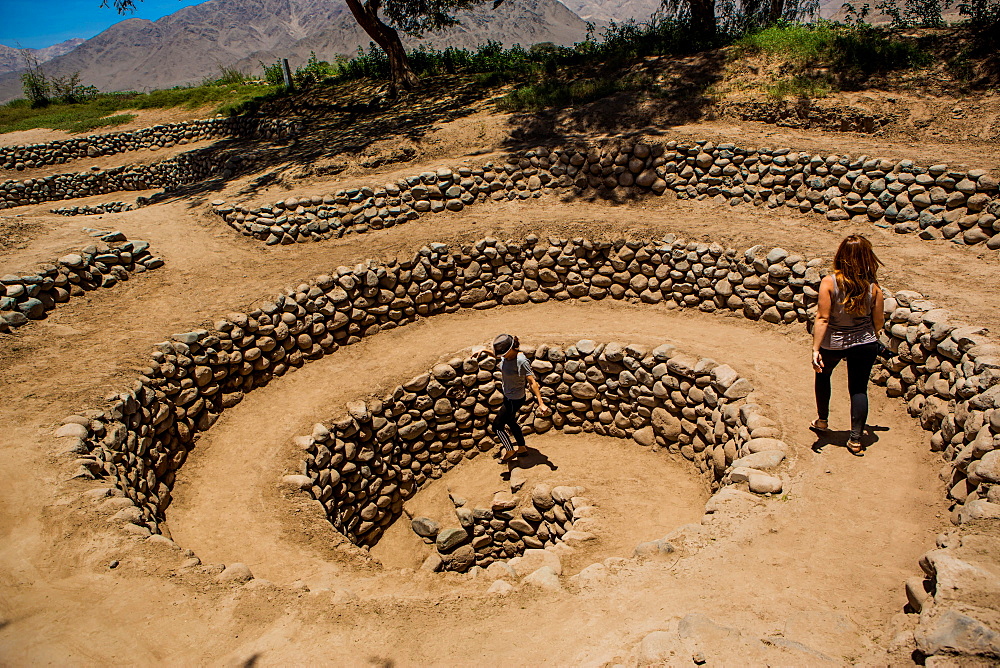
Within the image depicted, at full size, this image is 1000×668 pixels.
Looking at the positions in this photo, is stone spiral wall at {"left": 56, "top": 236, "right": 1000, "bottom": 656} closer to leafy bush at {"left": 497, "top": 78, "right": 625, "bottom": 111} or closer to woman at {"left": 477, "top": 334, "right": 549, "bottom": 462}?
woman at {"left": 477, "top": 334, "right": 549, "bottom": 462}

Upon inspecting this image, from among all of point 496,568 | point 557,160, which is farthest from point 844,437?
point 557,160

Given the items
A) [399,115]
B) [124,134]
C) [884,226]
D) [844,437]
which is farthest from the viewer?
[124,134]

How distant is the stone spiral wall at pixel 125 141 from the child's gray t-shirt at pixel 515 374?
1751 cm

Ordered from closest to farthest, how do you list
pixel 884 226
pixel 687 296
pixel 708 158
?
pixel 884 226, pixel 687 296, pixel 708 158

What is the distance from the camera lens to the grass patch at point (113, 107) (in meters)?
25.2

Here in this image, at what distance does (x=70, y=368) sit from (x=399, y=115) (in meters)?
12.1

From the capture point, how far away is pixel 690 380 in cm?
844

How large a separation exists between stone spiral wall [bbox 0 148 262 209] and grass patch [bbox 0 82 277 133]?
3802 mm

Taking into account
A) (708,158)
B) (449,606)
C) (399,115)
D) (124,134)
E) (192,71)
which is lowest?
(449,606)

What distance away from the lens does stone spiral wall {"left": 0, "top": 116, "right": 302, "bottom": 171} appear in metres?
22.6

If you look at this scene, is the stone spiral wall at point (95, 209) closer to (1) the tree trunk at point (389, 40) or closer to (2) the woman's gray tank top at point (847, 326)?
(1) the tree trunk at point (389, 40)

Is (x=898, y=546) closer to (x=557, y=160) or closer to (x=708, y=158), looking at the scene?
(x=708, y=158)

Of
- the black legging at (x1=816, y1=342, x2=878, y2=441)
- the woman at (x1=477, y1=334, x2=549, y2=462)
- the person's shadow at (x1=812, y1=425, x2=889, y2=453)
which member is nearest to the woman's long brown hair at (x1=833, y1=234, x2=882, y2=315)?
the black legging at (x1=816, y1=342, x2=878, y2=441)

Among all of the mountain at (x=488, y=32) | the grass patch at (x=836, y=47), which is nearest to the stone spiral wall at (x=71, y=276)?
the grass patch at (x=836, y=47)
